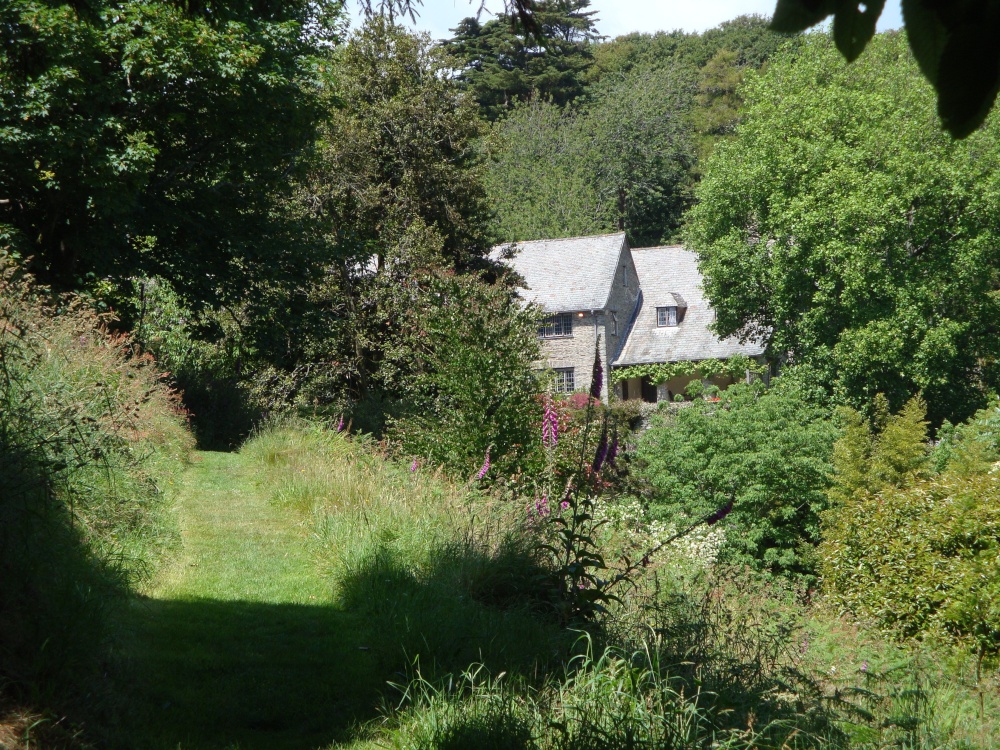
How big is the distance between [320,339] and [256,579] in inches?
557

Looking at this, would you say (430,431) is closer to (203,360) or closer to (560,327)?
(203,360)

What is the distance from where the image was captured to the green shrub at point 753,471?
20594 millimetres

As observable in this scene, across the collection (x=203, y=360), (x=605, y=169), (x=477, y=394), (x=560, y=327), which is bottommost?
(x=560, y=327)

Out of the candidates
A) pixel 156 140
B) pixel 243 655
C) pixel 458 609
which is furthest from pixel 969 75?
pixel 156 140

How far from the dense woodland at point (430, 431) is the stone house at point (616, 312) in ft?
18.0

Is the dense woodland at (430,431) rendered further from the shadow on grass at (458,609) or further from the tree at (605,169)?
the tree at (605,169)

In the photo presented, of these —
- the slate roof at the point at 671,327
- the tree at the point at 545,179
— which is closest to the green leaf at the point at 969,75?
the slate roof at the point at 671,327

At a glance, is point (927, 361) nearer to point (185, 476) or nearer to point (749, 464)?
point (749, 464)

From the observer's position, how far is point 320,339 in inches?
844

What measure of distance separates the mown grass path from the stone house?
32.0 m

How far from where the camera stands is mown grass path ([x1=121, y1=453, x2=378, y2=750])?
4.64m

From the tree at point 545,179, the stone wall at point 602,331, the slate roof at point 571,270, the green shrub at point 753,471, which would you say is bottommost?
the green shrub at point 753,471

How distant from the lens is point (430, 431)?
44.7ft

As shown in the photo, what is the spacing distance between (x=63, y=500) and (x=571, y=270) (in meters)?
35.3
